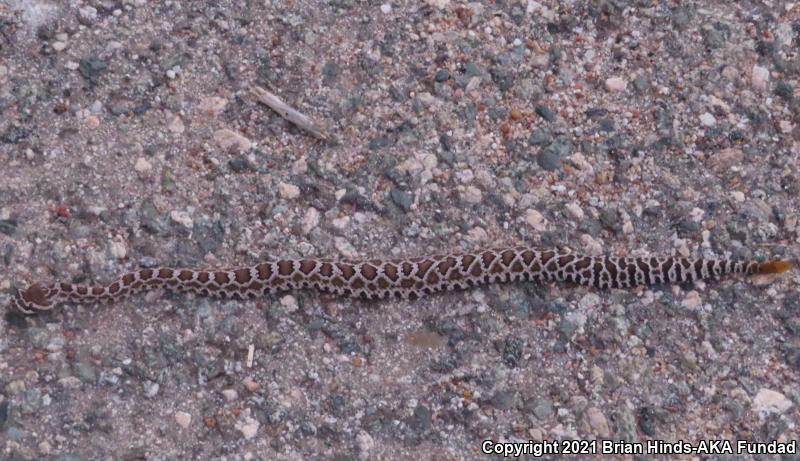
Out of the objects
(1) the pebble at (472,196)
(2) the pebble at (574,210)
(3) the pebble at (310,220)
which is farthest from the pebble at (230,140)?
(2) the pebble at (574,210)

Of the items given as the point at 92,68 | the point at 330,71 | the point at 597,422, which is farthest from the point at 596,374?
the point at 92,68

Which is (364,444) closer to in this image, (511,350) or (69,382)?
(511,350)

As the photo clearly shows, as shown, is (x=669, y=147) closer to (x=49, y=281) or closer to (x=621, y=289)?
(x=621, y=289)

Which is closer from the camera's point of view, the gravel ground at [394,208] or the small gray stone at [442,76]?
the gravel ground at [394,208]

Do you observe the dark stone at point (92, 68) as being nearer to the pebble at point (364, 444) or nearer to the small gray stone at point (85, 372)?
the small gray stone at point (85, 372)

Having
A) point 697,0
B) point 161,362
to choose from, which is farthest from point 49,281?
point 697,0

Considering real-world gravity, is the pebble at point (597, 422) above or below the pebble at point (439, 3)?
below

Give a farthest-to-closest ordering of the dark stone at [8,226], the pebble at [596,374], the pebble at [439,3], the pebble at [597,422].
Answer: the pebble at [439,3], the dark stone at [8,226], the pebble at [596,374], the pebble at [597,422]
